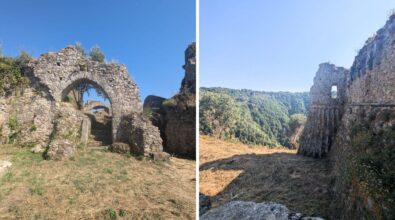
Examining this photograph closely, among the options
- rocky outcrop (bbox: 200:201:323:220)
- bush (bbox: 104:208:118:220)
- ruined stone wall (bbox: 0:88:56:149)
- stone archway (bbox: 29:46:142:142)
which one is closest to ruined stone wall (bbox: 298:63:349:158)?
stone archway (bbox: 29:46:142:142)

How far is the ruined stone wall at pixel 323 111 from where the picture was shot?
1198 cm

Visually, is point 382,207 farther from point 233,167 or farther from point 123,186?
point 233,167

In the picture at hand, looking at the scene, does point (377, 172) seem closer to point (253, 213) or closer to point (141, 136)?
point (253, 213)

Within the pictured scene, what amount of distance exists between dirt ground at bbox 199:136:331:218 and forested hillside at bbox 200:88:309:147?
9056mm

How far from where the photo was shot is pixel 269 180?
368 inches

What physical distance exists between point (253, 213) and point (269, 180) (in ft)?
14.6

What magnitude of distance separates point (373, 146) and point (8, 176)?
292 inches

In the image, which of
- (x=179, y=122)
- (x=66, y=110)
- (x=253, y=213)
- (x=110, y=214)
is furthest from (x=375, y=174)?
(x=66, y=110)

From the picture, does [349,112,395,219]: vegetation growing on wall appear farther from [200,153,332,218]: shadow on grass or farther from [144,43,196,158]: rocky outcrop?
[144,43,196,158]: rocky outcrop

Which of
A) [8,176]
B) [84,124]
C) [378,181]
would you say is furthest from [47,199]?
[378,181]

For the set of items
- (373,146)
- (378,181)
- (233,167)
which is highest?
(373,146)

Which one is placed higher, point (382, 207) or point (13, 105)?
point (13, 105)

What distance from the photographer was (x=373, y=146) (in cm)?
447

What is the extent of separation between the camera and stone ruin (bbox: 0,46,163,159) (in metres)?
9.71
